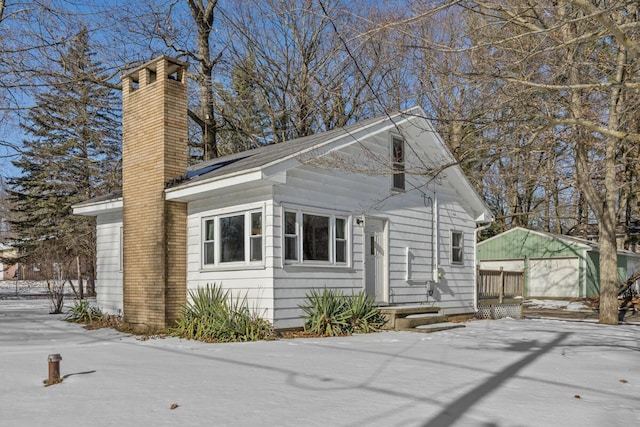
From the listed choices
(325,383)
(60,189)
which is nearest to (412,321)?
(325,383)

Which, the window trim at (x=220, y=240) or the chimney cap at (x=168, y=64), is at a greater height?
the chimney cap at (x=168, y=64)

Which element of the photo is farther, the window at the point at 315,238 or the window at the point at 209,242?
the window at the point at 209,242

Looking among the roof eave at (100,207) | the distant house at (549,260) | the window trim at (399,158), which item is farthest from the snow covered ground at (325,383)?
the distant house at (549,260)

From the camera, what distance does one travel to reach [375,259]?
44.1 feet

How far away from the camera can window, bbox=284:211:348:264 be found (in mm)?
11422

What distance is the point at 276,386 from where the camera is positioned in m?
6.09

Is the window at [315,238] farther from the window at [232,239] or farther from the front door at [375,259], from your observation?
the front door at [375,259]

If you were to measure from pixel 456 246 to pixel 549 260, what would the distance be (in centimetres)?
1482

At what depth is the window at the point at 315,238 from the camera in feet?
37.5

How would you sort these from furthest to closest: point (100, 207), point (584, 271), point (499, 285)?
point (584, 271) → point (499, 285) → point (100, 207)

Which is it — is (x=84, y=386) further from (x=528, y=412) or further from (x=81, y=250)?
(x=81, y=250)

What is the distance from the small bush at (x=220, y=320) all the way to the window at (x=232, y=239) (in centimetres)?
75

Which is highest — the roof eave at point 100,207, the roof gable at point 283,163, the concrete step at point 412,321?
the roof gable at point 283,163

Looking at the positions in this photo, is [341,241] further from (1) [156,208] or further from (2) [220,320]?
(1) [156,208]
